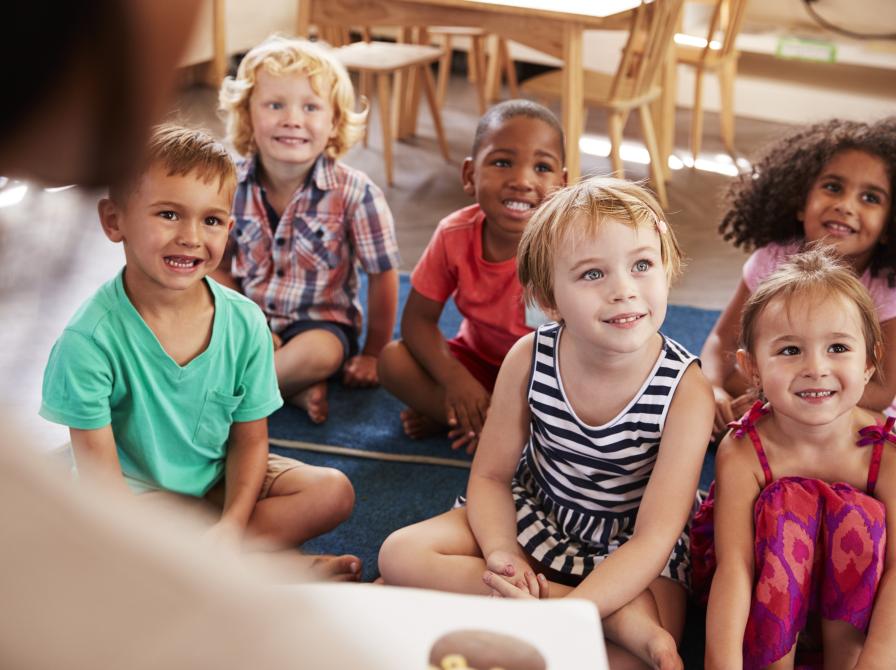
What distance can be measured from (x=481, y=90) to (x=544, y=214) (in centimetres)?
316

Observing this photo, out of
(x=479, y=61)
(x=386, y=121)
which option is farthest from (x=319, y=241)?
(x=479, y=61)

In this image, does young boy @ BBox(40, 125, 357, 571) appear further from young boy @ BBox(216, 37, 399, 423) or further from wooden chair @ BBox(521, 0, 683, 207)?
wooden chair @ BBox(521, 0, 683, 207)

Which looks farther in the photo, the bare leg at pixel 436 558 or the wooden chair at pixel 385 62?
the wooden chair at pixel 385 62

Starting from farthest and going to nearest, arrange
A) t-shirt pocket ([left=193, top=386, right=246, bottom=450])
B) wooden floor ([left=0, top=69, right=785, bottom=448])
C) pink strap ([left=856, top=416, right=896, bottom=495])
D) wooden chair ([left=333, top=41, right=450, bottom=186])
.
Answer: wooden chair ([left=333, top=41, right=450, bottom=186]) < t-shirt pocket ([left=193, top=386, right=246, bottom=450]) < pink strap ([left=856, top=416, right=896, bottom=495]) < wooden floor ([left=0, top=69, right=785, bottom=448])

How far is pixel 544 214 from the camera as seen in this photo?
4.62ft

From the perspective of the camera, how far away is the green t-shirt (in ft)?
4.42

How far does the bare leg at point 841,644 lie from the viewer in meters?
1.27

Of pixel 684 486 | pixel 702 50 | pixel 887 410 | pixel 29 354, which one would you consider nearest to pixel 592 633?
pixel 684 486

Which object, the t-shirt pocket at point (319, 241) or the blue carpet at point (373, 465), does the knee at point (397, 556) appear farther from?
the t-shirt pocket at point (319, 241)

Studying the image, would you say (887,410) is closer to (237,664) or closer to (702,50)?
(237,664)

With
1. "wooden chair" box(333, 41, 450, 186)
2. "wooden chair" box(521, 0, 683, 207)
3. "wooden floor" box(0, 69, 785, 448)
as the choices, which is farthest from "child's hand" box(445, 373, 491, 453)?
"wooden chair" box(333, 41, 450, 186)

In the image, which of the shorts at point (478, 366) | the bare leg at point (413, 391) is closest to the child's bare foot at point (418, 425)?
the bare leg at point (413, 391)

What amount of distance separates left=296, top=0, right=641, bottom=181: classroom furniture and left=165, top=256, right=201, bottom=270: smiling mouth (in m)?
1.58

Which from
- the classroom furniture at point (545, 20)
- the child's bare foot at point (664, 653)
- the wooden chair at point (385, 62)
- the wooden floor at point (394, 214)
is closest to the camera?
the wooden floor at point (394, 214)
